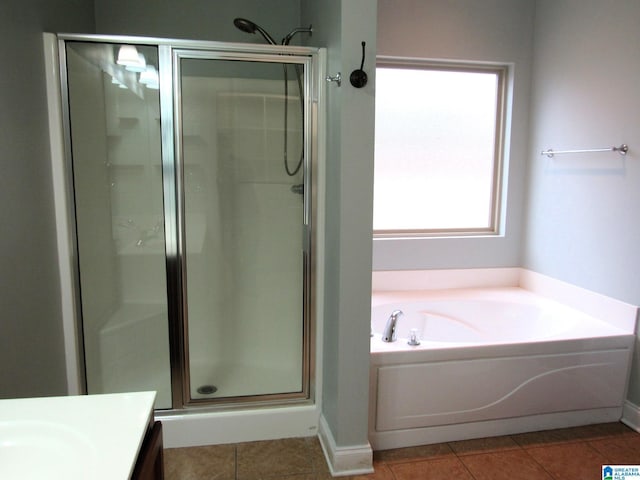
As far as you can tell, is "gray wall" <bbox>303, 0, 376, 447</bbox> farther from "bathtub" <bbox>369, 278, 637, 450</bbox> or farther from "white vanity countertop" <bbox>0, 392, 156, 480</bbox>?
"white vanity countertop" <bbox>0, 392, 156, 480</bbox>

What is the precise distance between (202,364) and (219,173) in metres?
1.05

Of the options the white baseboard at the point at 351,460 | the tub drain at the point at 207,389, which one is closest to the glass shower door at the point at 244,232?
the tub drain at the point at 207,389

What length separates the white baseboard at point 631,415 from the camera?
7.53ft

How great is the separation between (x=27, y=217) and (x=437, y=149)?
8.03 feet

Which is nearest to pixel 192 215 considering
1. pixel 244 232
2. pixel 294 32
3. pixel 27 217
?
pixel 244 232

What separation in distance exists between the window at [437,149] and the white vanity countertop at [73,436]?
2.29 m

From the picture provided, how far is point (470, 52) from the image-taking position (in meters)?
2.90

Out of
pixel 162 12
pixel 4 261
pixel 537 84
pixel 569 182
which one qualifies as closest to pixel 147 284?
pixel 4 261

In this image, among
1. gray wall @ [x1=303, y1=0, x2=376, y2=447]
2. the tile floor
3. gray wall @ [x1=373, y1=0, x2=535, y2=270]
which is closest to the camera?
gray wall @ [x1=303, y1=0, x2=376, y2=447]

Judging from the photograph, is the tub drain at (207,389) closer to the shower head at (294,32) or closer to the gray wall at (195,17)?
the shower head at (294,32)

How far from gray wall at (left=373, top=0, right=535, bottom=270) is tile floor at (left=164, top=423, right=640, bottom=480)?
122cm

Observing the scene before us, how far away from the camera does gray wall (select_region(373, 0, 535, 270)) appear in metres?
2.80

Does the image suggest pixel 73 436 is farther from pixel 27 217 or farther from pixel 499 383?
pixel 499 383

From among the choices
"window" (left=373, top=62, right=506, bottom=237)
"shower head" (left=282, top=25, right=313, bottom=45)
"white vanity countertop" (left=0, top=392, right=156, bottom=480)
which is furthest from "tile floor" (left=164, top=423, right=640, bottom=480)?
"shower head" (left=282, top=25, right=313, bottom=45)
